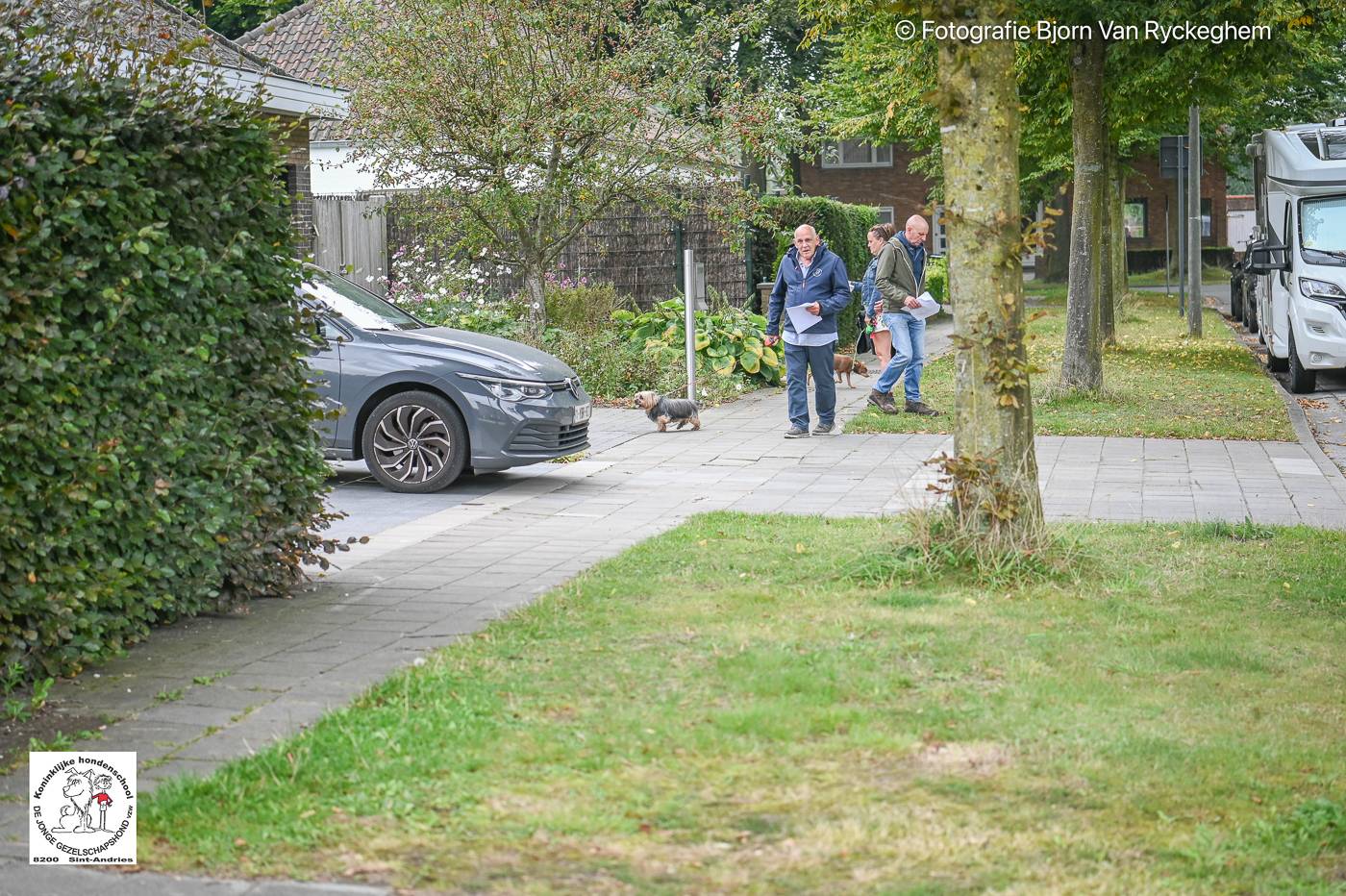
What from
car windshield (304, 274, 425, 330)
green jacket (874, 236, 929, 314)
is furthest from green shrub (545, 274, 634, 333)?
car windshield (304, 274, 425, 330)

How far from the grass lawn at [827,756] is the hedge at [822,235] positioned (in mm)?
13889

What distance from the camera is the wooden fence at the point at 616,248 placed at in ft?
69.9

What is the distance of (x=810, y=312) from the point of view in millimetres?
13852

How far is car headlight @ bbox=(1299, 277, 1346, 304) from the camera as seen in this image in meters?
18.1

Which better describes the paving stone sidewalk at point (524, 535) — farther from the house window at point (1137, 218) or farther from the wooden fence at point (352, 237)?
the house window at point (1137, 218)

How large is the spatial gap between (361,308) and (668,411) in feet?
12.6

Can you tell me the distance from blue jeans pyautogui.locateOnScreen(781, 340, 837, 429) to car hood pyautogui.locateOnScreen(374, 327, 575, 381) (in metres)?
3.25

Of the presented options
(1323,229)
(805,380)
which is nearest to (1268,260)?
(1323,229)

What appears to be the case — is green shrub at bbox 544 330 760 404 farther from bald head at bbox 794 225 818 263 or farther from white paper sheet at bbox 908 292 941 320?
bald head at bbox 794 225 818 263

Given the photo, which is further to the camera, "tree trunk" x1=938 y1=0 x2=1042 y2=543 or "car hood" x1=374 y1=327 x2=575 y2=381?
"car hood" x1=374 y1=327 x2=575 y2=381

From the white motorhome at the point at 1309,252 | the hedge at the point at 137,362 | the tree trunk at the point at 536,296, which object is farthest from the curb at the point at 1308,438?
the tree trunk at the point at 536,296

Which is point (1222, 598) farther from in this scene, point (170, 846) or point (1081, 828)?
point (170, 846)

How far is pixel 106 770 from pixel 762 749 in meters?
1.98

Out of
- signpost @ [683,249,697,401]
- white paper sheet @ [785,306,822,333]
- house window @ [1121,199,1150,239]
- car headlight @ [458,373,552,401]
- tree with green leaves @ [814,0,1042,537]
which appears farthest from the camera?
house window @ [1121,199,1150,239]
